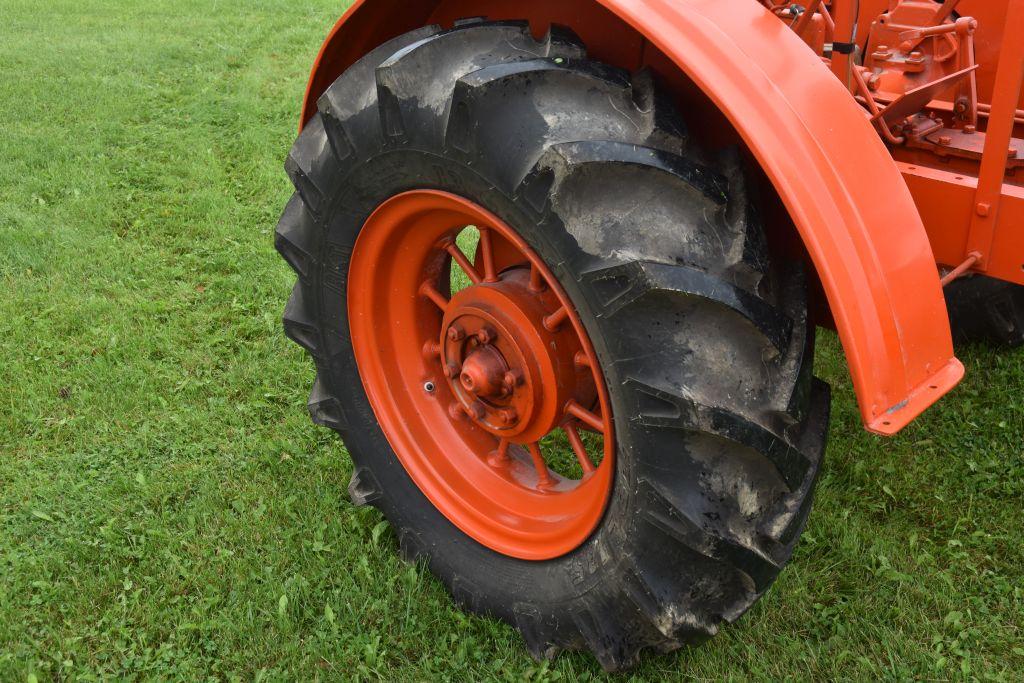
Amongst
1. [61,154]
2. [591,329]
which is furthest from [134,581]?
[61,154]

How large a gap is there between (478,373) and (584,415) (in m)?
0.27

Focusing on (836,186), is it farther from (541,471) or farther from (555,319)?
(541,471)

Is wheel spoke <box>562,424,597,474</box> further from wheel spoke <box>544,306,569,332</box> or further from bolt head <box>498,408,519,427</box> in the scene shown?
wheel spoke <box>544,306,569,332</box>

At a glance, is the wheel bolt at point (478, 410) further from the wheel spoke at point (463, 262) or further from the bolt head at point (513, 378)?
the wheel spoke at point (463, 262)

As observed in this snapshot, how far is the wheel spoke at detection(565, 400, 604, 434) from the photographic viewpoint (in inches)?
83.1

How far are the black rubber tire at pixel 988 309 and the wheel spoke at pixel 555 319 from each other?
1.63 meters

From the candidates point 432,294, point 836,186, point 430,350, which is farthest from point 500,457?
point 836,186

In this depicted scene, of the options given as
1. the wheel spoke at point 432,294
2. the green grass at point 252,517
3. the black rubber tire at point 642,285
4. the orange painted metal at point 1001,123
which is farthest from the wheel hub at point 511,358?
the orange painted metal at point 1001,123

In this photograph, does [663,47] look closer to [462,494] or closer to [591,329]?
[591,329]

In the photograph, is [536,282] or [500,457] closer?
[536,282]

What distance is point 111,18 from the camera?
26.4ft

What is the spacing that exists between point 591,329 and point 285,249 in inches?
38.1

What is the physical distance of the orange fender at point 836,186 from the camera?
1506 millimetres

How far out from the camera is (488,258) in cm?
228
